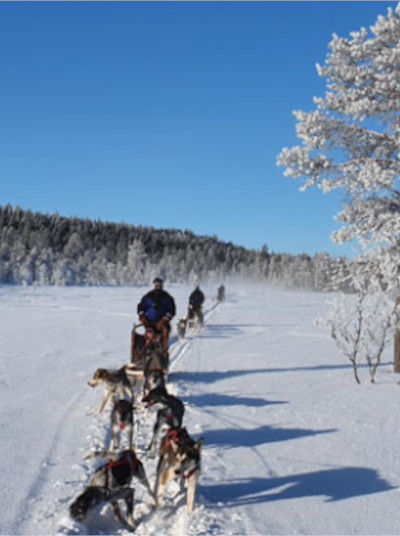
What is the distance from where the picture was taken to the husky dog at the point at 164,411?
5180mm

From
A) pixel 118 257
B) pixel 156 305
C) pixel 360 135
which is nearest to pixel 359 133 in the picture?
pixel 360 135

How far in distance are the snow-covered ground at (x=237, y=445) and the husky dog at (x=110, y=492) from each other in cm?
11

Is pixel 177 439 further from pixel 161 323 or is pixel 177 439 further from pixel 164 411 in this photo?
pixel 161 323

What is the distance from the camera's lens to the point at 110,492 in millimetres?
3629

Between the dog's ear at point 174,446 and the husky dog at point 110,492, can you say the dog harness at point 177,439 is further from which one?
the husky dog at point 110,492

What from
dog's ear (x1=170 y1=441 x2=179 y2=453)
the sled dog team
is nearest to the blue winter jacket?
the sled dog team

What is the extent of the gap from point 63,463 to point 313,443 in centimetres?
303

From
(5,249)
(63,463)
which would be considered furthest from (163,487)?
(5,249)

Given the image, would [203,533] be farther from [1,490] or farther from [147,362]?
[147,362]

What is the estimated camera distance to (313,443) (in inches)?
230

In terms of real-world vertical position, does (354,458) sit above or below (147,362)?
below

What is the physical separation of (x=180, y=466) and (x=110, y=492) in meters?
0.62

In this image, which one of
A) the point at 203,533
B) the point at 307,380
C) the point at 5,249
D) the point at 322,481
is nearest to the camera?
the point at 203,533

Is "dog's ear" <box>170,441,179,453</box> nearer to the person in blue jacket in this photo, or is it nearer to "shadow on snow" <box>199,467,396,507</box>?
"shadow on snow" <box>199,467,396,507</box>
